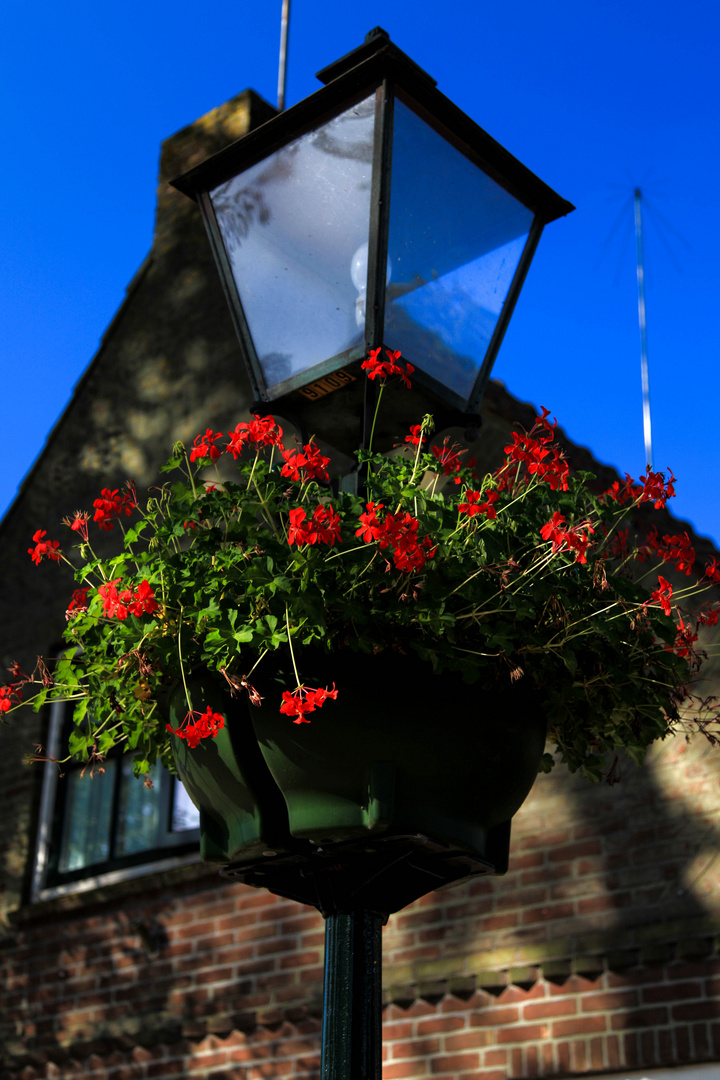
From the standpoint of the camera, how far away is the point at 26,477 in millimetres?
7730

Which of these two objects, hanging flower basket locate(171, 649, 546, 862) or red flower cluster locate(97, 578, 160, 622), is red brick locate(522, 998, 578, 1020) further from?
red flower cluster locate(97, 578, 160, 622)

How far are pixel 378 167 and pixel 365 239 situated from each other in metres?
0.15

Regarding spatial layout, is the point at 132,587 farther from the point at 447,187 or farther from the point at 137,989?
the point at 137,989

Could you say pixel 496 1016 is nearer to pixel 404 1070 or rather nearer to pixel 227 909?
pixel 404 1070

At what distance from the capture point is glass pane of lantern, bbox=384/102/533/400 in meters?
2.38

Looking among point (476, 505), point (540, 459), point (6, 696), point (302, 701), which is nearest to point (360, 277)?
point (540, 459)

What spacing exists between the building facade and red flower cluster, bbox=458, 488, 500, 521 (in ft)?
5.48

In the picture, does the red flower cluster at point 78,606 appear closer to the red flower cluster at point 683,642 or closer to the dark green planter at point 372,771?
the dark green planter at point 372,771

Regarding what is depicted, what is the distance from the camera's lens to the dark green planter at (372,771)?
1850mm

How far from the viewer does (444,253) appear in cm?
247

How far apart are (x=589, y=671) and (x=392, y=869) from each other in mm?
509

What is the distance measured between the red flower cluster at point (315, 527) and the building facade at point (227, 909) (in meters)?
1.56

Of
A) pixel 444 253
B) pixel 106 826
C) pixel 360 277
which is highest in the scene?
pixel 106 826

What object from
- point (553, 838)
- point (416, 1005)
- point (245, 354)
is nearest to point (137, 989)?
point (416, 1005)
